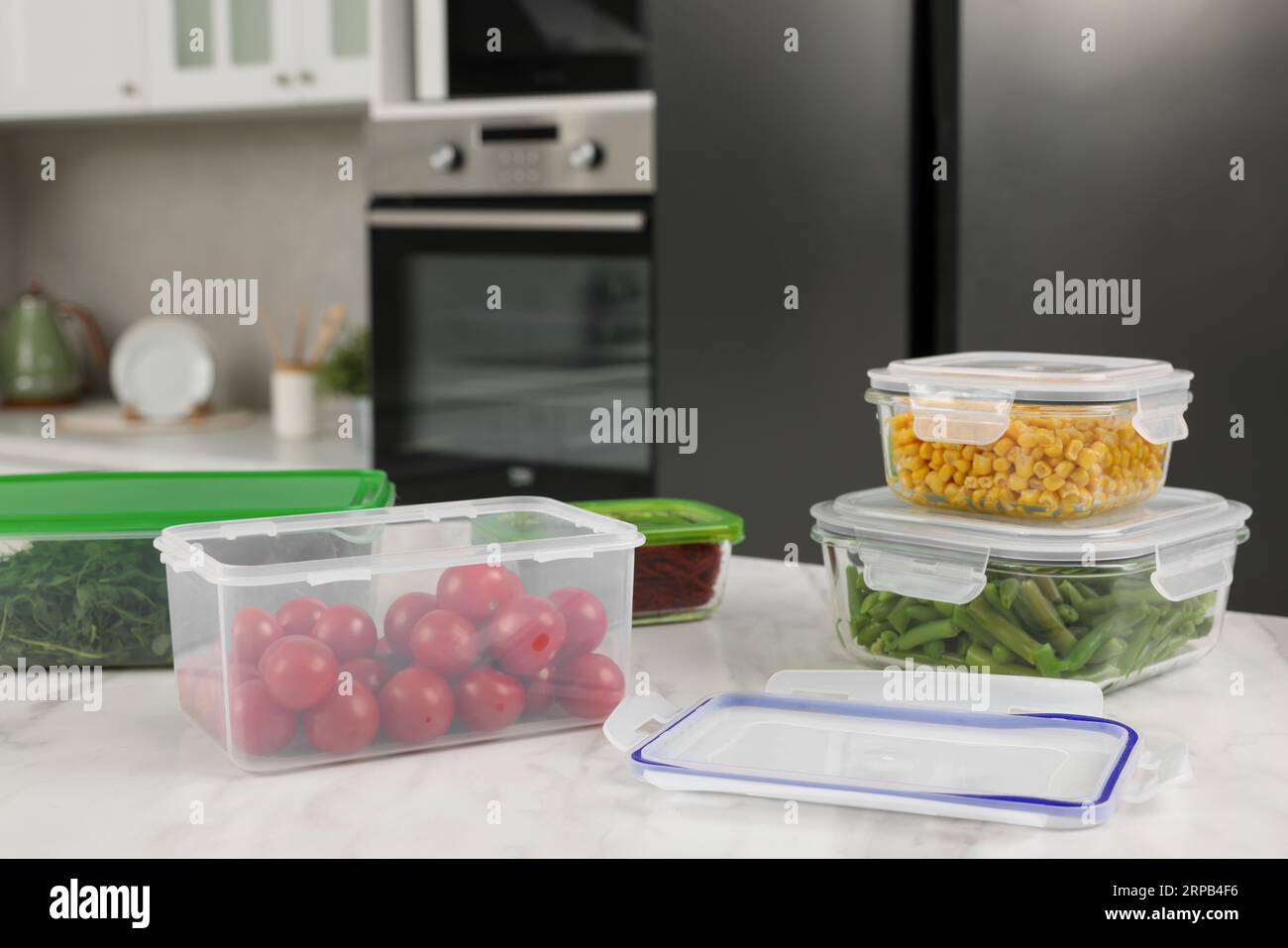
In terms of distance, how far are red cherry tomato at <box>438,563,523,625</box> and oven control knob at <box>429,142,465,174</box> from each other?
1850 millimetres

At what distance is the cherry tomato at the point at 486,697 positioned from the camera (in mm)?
917

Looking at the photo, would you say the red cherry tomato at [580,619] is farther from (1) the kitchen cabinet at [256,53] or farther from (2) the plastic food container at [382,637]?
(1) the kitchen cabinet at [256,53]

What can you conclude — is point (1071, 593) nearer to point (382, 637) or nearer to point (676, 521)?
point (676, 521)

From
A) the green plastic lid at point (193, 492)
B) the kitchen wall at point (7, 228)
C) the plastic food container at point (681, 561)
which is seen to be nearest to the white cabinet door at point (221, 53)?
the kitchen wall at point (7, 228)

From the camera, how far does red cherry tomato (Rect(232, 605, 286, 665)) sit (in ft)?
2.81

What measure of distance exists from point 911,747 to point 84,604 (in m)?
0.62

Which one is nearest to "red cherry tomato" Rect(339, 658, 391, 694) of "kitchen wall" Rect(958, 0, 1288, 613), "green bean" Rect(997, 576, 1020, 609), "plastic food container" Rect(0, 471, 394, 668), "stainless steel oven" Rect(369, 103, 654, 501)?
"plastic food container" Rect(0, 471, 394, 668)

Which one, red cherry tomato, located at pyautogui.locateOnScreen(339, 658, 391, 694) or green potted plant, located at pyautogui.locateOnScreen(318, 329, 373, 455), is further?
green potted plant, located at pyautogui.locateOnScreen(318, 329, 373, 455)

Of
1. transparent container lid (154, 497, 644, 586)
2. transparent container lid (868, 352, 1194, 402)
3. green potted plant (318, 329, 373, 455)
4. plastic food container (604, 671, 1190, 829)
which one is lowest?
plastic food container (604, 671, 1190, 829)

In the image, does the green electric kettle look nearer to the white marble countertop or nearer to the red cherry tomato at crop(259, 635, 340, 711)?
the white marble countertop

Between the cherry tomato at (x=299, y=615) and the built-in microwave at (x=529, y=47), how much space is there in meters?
1.72

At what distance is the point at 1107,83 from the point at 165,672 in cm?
155

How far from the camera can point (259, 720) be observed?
864 millimetres

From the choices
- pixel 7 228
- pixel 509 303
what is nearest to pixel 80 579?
pixel 509 303
